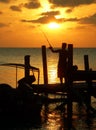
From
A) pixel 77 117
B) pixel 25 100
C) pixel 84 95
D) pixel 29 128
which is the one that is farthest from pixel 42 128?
pixel 84 95

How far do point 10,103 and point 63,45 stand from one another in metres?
5.00

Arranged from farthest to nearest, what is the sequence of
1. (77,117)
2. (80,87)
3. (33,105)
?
(80,87) < (77,117) < (33,105)

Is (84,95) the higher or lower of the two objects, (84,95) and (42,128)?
the higher

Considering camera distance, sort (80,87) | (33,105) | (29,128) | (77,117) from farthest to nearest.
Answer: (80,87), (77,117), (33,105), (29,128)

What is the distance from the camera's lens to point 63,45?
23391 mm

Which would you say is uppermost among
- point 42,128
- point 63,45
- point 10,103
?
point 63,45

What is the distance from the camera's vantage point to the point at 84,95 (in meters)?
25.0

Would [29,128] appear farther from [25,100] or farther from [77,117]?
[77,117]

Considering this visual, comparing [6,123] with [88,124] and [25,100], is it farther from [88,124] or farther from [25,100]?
[88,124]

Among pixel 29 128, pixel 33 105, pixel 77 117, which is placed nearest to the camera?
pixel 29 128

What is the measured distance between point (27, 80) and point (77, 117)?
12.7 ft

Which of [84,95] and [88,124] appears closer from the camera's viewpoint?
[88,124]

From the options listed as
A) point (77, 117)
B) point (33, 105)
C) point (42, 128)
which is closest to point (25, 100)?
point (33, 105)

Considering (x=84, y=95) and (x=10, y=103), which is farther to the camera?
(x=84, y=95)
